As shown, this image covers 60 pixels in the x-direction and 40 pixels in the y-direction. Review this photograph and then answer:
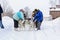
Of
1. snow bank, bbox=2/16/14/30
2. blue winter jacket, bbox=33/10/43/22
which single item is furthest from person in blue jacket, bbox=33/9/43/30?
snow bank, bbox=2/16/14/30

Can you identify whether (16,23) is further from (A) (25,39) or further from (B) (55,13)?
(B) (55,13)

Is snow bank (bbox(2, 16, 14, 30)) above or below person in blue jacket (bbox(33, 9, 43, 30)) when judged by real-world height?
below

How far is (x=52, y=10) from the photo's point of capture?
21.7 metres

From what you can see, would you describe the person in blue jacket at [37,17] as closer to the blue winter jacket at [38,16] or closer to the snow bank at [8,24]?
the blue winter jacket at [38,16]

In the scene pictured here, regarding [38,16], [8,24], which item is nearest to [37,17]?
[38,16]

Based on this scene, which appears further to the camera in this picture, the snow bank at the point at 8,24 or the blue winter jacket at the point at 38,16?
the snow bank at the point at 8,24

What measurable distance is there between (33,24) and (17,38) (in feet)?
9.21

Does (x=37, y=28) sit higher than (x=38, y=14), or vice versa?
(x=38, y=14)

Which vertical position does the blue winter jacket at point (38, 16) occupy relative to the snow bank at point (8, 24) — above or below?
above

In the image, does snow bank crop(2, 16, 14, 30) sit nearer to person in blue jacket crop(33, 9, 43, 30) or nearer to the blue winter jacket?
person in blue jacket crop(33, 9, 43, 30)

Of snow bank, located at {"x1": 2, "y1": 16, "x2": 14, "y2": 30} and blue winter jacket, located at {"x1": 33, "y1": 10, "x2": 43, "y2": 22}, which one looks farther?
snow bank, located at {"x1": 2, "y1": 16, "x2": 14, "y2": 30}

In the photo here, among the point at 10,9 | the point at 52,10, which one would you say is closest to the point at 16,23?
the point at 52,10

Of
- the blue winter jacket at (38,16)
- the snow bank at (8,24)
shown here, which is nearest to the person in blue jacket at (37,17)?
the blue winter jacket at (38,16)

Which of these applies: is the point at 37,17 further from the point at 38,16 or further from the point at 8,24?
the point at 8,24
